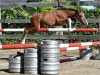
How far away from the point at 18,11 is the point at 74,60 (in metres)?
6.10

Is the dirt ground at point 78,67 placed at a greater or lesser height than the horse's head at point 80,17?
lesser

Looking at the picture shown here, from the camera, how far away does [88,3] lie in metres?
12.8

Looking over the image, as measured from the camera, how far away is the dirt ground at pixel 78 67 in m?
8.80

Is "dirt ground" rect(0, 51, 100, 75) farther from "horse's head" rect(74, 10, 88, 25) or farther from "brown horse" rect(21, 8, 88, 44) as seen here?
"brown horse" rect(21, 8, 88, 44)

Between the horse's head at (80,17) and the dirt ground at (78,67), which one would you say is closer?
the dirt ground at (78,67)

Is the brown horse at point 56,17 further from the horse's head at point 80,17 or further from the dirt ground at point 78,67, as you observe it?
A: the dirt ground at point 78,67

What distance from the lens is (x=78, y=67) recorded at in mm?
9570

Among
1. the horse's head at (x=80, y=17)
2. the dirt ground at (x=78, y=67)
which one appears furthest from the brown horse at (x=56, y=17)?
the dirt ground at (x=78, y=67)

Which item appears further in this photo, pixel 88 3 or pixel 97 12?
pixel 97 12

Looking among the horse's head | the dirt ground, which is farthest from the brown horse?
the dirt ground

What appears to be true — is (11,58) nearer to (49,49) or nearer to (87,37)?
(49,49)

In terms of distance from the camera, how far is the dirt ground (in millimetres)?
8805

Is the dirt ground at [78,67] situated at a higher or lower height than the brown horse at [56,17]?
lower

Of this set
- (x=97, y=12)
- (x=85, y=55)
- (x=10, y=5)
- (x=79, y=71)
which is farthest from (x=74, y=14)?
(x=97, y=12)
